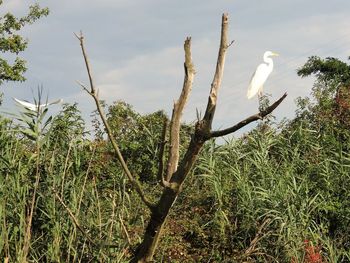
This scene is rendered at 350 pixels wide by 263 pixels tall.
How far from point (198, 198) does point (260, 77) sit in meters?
2.86

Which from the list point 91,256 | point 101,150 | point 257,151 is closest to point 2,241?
point 91,256

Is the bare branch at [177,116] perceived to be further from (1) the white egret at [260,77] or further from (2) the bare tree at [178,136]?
(1) the white egret at [260,77]

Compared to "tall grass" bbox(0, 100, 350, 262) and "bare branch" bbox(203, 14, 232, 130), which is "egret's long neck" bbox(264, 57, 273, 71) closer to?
"tall grass" bbox(0, 100, 350, 262)

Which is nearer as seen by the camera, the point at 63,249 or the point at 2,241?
the point at 2,241

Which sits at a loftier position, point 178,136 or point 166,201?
point 178,136

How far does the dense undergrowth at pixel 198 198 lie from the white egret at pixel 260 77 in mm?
526

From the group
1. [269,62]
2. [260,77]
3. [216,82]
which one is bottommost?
[216,82]

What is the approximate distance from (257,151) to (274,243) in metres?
1.54

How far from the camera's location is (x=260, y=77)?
29.8 feet

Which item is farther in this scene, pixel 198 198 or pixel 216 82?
pixel 198 198

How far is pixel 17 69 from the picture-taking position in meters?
14.0

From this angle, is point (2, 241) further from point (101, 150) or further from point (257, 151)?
point (101, 150)

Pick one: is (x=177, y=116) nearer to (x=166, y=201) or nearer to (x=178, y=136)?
(x=178, y=136)

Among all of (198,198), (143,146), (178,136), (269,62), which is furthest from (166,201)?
(269,62)
